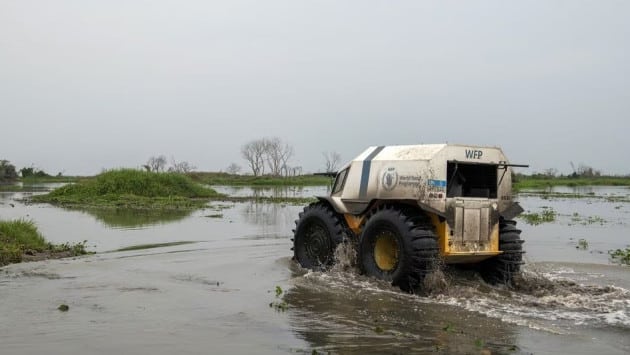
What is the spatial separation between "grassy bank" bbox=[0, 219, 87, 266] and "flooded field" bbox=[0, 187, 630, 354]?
66 cm

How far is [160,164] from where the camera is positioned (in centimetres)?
8656

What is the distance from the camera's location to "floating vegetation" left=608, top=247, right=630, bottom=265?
14.4 meters

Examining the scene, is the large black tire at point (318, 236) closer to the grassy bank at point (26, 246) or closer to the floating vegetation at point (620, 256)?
the grassy bank at point (26, 246)

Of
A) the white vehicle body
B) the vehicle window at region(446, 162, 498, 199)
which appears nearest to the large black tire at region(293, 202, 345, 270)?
the white vehicle body

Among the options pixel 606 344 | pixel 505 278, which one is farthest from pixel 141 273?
pixel 606 344

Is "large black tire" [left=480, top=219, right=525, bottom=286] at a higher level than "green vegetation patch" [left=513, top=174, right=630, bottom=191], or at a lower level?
lower

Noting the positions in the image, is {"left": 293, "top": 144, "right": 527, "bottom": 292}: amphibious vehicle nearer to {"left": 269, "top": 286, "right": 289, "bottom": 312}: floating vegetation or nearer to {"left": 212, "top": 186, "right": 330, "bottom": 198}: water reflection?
{"left": 269, "top": 286, "right": 289, "bottom": 312}: floating vegetation

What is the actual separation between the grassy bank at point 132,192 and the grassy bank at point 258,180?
22.4 metres

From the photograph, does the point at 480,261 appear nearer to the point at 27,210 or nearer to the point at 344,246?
the point at 344,246

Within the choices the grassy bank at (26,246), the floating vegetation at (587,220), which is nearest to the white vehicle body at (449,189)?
the grassy bank at (26,246)

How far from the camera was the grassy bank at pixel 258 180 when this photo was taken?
244 ft

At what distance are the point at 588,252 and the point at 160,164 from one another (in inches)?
3003

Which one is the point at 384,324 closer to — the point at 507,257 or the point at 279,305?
the point at 279,305

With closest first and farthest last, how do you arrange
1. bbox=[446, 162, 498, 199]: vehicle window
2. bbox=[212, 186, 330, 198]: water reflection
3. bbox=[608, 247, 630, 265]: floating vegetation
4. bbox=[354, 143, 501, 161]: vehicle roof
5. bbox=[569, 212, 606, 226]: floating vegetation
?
→ bbox=[354, 143, 501, 161]: vehicle roof
bbox=[446, 162, 498, 199]: vehicle window
bbox=[608, 247, 630, 265]: floating vegetation
bbox=[569, 212, 606, 226]: floating vegetation
bbox=[212, 186, 330, 198]: water reflection
